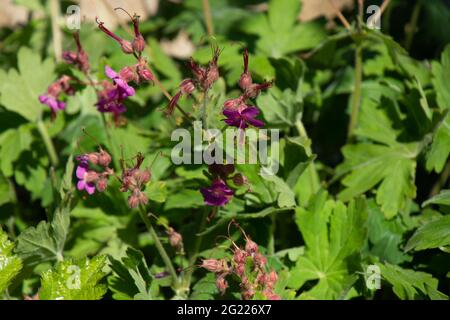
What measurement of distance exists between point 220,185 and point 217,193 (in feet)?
0.09

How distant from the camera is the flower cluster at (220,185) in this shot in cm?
179

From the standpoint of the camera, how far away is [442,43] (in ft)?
9.57

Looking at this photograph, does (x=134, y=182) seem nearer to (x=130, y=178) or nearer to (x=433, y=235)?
(x=130, y=178)

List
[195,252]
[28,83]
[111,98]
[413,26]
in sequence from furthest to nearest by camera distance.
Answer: [413,26]
[28,83]
[195,252]
[111,98]

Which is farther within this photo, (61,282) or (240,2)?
(240,2)

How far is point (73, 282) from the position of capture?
1730 millimetres

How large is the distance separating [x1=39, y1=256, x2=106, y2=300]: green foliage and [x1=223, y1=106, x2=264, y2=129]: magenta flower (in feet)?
1.75

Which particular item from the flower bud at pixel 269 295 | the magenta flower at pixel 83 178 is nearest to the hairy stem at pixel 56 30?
the magenta flower at pixel 83 178

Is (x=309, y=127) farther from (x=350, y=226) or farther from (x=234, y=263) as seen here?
(x=234, y=263)

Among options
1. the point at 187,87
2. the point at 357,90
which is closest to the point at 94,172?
the point at 187,87
